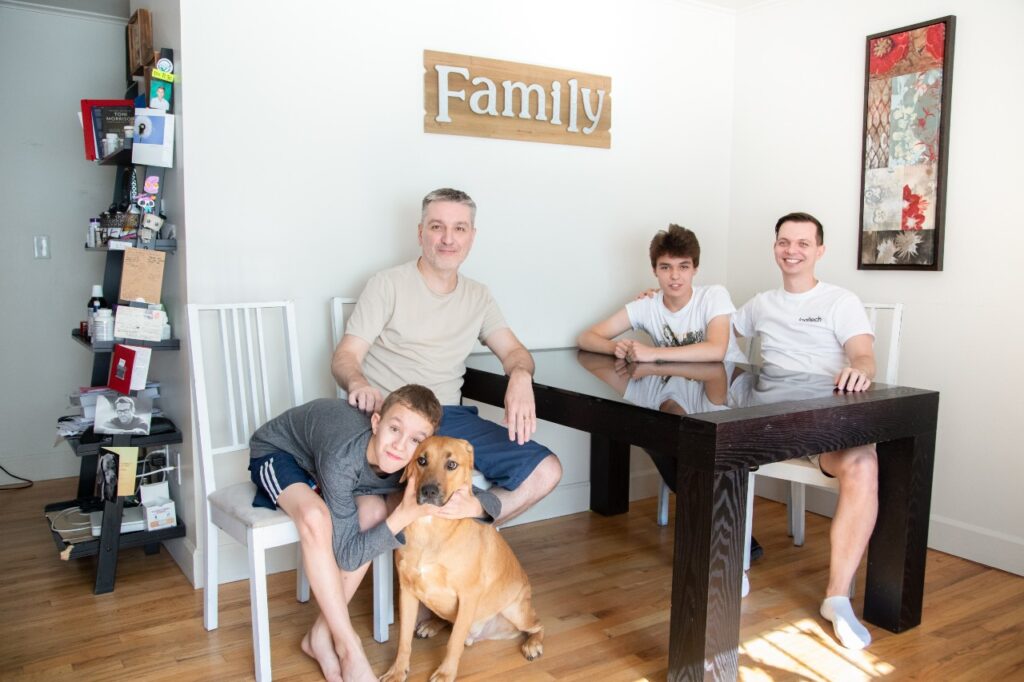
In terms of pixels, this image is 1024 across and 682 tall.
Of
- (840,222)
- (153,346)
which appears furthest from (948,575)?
(153,346)

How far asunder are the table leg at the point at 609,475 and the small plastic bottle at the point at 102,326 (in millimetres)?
1845

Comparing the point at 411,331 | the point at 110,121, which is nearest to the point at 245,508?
the point at 411,331

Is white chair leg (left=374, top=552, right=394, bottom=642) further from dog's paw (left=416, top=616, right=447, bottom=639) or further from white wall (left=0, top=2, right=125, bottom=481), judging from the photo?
white wall (left=0, top=2, right=125, bottom=481)

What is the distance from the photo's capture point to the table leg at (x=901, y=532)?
2301mm

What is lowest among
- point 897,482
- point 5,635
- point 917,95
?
point 5,635

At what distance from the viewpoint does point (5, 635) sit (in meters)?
2.30

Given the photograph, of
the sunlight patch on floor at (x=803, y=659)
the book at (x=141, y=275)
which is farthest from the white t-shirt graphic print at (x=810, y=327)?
the book at (x=141, y=275)

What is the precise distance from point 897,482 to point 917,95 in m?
1.48

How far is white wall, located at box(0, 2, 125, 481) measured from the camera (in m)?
3.76

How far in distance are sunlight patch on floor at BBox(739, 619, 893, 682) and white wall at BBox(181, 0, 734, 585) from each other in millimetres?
1220

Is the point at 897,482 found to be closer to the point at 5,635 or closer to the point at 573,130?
the point at 573,130

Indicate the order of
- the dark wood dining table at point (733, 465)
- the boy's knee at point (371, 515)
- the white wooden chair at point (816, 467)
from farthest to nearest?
the white wooden chair at point (816, 467) < the boy's knee at point (371, 515) < the dark wood dining table at point (733, 465)

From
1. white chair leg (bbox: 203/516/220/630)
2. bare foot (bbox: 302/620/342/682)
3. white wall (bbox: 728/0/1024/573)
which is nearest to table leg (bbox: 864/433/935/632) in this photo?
white wall (bbox: 728/0/1024/573)

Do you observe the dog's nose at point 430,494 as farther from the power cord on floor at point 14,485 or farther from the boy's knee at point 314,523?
the power cord on floor at point 14,485
